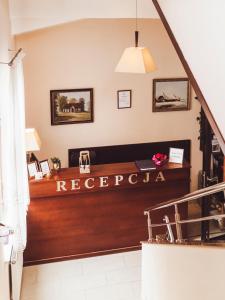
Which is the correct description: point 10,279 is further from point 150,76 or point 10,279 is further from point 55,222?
point 150,76

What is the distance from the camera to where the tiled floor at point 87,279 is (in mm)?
4980

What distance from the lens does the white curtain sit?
3699 millimetres

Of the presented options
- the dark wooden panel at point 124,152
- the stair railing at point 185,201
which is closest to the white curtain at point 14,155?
the stair railing at point 185,201

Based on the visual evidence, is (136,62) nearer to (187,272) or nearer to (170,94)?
(187,272)

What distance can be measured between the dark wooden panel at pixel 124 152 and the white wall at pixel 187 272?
3.65 m

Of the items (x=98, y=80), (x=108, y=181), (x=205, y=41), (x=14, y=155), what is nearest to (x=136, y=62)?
(x=14, y=155)

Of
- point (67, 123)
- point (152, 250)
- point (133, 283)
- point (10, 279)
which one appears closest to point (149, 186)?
point (133, 283)

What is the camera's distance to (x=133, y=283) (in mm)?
5195

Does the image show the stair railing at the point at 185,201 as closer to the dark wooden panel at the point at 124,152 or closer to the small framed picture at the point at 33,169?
the small framed picture at the point at 33,169

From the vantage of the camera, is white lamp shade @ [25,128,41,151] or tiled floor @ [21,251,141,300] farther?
white lamp shade @ [25,128,41,151]

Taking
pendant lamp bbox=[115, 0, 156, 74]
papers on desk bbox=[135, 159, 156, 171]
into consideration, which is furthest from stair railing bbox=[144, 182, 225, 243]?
papers on desk bbox=[135, 159, 156, 171]

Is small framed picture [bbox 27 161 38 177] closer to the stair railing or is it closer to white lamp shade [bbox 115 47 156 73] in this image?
white lamp shade [bbox 115 47 156 73]

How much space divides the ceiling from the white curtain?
68cm

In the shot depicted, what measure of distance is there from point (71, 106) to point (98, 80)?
57 cm
